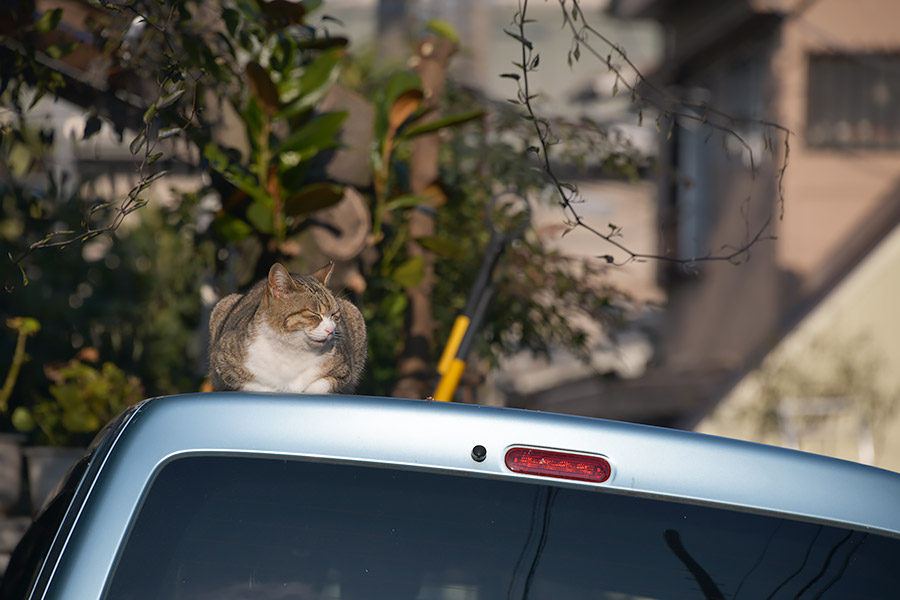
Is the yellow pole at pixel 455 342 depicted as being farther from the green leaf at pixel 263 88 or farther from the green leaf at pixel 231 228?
the green leaf at pixel 263 88

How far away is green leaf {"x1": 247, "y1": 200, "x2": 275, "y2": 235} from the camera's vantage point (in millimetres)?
4070

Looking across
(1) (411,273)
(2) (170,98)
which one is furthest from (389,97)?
(2) (170,98)

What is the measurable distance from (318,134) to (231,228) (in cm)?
52

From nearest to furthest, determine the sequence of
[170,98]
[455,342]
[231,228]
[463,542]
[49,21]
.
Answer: [463,542]
[170,98]
[49,21]
[455,342]
[231,228]

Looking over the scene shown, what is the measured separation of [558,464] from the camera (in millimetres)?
1820

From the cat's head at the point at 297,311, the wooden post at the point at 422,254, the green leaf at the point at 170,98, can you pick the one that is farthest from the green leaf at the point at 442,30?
the green leaf at the point at 170,98

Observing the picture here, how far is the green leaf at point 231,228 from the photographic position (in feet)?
13.8

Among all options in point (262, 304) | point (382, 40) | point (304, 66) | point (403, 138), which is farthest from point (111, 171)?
point (382, 40)

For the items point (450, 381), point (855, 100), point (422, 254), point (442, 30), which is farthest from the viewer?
point (855, 100)

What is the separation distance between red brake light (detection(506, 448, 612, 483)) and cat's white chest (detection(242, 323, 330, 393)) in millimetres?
1155

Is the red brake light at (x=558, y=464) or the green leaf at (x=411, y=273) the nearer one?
the red brake light at (x=558, y=464)

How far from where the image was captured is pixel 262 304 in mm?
2973

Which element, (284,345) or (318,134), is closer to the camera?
(284,345)

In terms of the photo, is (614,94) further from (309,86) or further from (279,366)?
(309,86)
